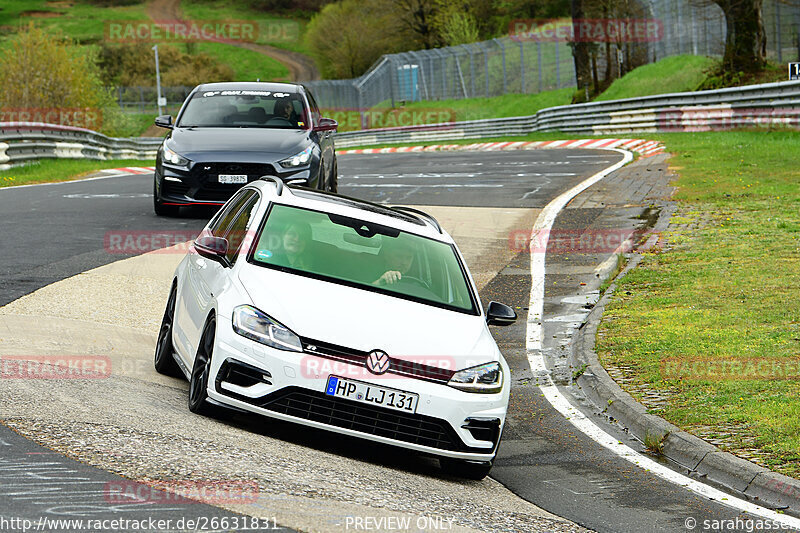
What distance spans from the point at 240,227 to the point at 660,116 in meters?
29.7

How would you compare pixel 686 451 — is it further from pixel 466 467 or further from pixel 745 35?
pixel 745 35

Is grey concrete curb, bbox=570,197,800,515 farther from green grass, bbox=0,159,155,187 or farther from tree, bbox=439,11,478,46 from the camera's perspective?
tree, bbox=439,11,478,46

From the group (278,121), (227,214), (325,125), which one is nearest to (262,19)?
(278,121)

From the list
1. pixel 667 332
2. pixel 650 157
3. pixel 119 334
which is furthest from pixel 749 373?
pixel 650 157

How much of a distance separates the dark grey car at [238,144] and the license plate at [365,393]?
8929mm

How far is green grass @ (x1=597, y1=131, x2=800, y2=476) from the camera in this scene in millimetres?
7746

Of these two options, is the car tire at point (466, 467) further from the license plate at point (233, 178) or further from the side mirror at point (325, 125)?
the side mirror at point (325, 125)

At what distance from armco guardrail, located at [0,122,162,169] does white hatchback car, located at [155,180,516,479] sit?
19.8m

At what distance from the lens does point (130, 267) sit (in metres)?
12.7

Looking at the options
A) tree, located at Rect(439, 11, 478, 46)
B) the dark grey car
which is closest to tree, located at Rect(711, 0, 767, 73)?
the dark grey car

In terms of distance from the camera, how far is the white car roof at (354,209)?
8055 mm

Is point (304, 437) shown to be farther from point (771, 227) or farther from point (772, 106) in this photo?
point (772, 106)

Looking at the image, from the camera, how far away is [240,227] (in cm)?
809

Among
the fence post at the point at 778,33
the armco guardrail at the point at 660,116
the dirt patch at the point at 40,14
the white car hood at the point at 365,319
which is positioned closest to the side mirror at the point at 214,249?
the white car hood at the point at 365,319
